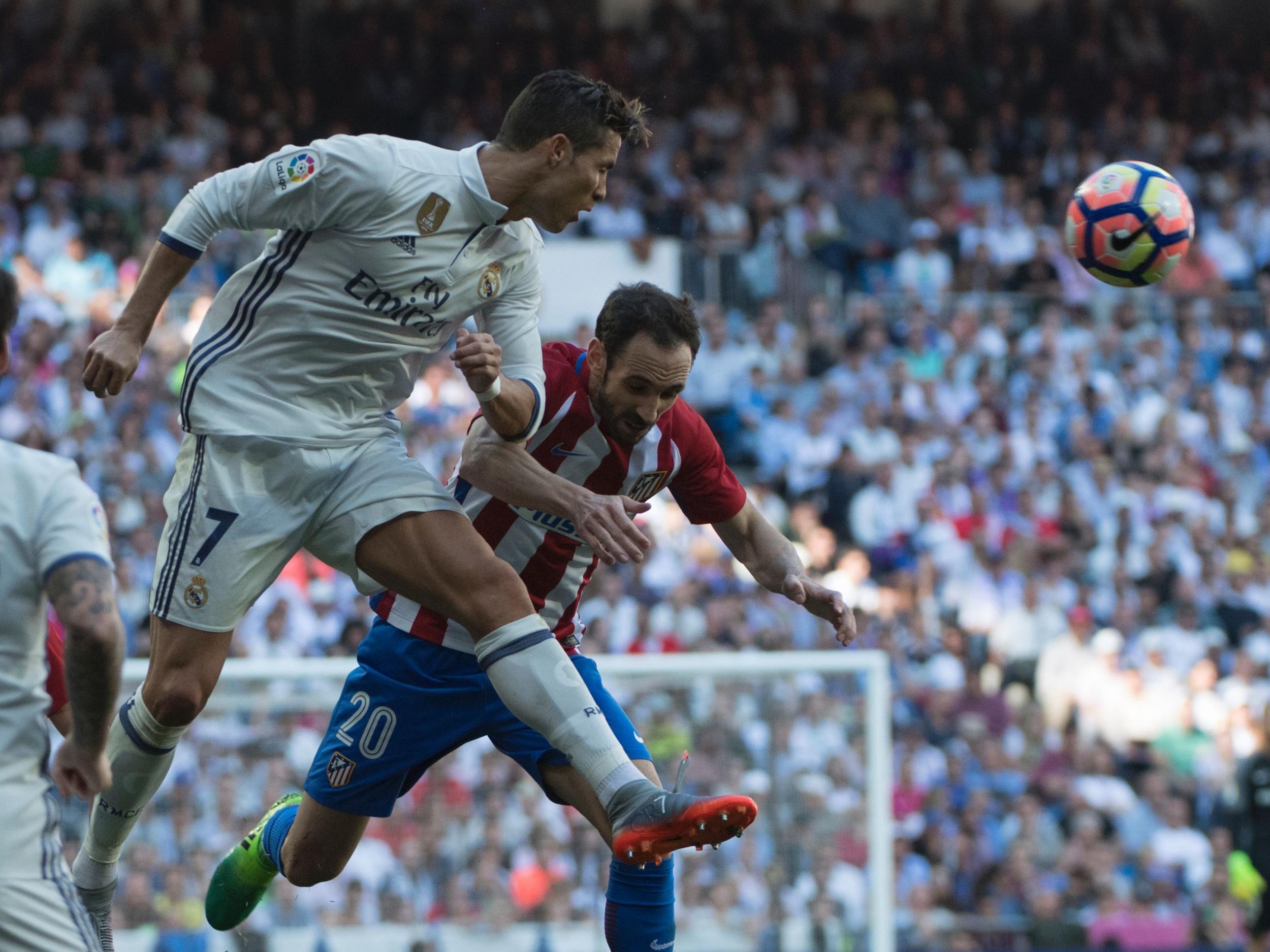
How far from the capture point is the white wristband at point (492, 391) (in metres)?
4.81

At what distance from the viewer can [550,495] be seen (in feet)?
16.4

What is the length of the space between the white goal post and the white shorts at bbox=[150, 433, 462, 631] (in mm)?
3565

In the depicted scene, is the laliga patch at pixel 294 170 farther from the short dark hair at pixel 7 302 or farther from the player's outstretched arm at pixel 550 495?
the short dark hair at pixel 7 302

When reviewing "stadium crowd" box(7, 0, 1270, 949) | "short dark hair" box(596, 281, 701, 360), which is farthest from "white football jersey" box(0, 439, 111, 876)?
"stadium crowd" box(7, 0, 1270, 949)

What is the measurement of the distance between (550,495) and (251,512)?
0.93m

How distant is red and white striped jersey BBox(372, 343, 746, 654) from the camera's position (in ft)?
17.7

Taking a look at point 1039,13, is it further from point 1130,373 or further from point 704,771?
point 704,771

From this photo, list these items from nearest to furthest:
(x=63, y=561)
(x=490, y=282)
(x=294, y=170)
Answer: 1. (x=63, y=561)
2. (x=294, y=170)
3. (x=490, y=282)

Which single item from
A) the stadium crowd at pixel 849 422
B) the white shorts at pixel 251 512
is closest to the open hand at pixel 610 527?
the white shorts at pixel 251 512

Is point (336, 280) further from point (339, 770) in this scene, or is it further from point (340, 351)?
point (339, 770)

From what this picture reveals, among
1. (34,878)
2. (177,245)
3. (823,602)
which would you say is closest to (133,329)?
(177,245)

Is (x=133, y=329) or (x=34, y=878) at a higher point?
(x=133, y=329)

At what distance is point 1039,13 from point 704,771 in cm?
1600

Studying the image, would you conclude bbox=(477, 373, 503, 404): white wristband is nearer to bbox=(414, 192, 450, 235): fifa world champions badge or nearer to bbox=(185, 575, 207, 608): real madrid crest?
bbox=(414, 192, 450, 235): fifa world champions badge
